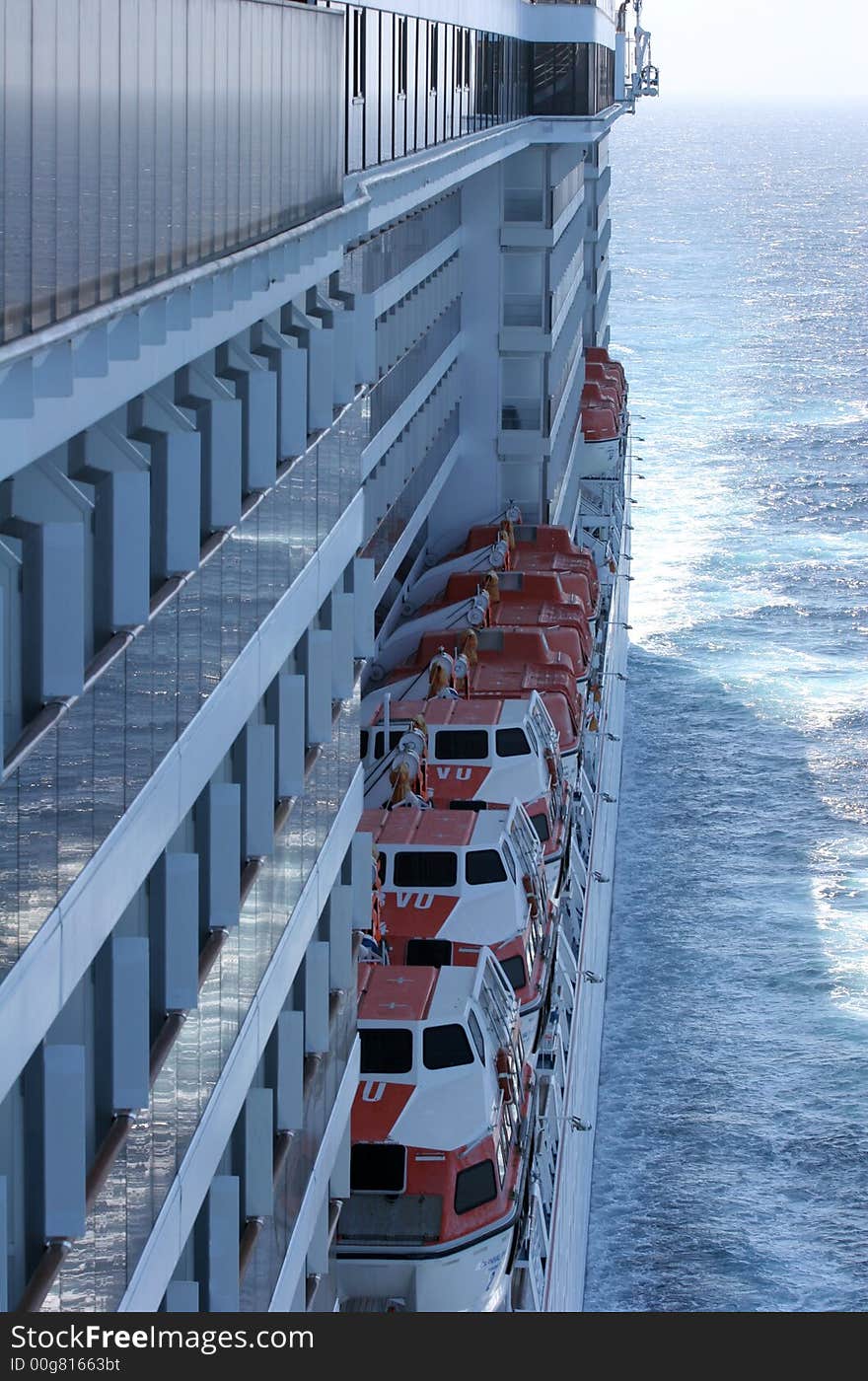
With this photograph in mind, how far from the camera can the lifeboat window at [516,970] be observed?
933 inches

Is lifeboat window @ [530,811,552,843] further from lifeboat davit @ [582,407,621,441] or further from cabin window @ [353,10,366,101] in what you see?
lifeboat davit @ [582,407,621,441]

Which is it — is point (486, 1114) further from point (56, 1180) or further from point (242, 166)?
point (56, 1180)

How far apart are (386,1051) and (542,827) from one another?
29.8ft

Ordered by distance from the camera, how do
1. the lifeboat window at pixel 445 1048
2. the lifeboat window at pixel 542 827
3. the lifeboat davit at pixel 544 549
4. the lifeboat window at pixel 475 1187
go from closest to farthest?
the lifeboat window at pixel 475 1187 < the lifeboat window at pixel 445 1048 < the lifeboat window at pixel 542 827 < the lifeboat davit at pixel 544 549

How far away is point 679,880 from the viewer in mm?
36562

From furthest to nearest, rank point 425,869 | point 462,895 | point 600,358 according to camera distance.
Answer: point 600,358
point 425,869
point 462,895

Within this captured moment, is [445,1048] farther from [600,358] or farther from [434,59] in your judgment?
[600,358]

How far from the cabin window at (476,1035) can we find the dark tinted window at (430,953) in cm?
330

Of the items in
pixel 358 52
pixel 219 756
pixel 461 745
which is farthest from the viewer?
pixel 461 745

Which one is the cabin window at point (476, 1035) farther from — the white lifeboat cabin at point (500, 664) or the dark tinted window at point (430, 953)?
the white lifeboat cabin at point (500, 664)

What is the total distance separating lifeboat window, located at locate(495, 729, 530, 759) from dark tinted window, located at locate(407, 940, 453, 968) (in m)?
5.48

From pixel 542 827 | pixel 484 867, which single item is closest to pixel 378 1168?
pixel 484 867

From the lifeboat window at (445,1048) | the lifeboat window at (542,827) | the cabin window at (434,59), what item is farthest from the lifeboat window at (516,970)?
the cabin window at (434,59)

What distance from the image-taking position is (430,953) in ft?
77.3
